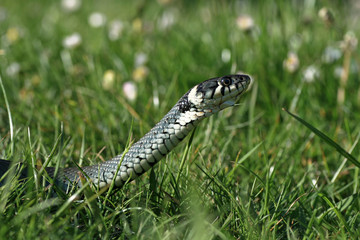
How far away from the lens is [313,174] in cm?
276

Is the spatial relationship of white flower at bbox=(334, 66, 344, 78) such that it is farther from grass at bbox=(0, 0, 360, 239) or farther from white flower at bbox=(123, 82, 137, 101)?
white flower at bbox=(123, 82, 137, 101)

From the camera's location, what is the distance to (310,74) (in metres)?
3.75

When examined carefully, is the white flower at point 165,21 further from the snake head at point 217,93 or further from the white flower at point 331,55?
the snake head at point 217,93

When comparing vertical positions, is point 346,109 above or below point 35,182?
below

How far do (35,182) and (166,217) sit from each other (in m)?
0.54

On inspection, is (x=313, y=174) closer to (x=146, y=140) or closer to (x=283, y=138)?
(x=283, y=138)

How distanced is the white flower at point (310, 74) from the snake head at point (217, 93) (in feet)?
4.63

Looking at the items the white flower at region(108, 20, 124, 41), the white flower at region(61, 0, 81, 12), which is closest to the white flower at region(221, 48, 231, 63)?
the white flower at region(108, 20, 124, 41)

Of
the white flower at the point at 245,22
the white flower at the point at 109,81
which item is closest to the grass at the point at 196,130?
the white flower at the point at 109,81

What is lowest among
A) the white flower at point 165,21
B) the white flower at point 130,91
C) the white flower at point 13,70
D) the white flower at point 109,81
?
the white flower at point 130,91

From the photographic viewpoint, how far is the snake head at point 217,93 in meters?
2.30

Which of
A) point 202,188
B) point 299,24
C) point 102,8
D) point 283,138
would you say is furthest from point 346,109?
point 102,8

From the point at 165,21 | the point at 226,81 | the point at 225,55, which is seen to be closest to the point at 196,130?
the point at 226,81

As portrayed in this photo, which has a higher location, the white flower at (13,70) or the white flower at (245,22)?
the white flower at (245,22)
